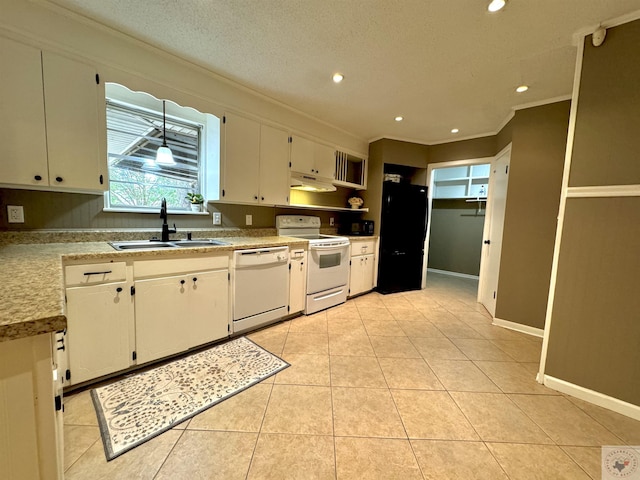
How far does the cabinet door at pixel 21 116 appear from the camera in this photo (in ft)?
4.89

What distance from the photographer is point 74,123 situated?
5.63ft

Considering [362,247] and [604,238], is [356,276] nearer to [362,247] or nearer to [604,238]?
[362,247]

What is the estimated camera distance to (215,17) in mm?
1661

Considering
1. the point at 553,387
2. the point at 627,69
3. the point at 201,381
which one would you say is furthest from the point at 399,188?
the point at 201,381

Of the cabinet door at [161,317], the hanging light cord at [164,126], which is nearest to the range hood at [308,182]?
the hanging light cord at [164,126]

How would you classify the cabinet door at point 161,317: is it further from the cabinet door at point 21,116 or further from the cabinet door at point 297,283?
the cabinet door at point 297,283

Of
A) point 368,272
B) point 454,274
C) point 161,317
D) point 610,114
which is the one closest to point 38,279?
point 161,317

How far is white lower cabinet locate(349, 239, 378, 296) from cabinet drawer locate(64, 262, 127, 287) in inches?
103

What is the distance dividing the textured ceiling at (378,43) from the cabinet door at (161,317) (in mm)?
1840

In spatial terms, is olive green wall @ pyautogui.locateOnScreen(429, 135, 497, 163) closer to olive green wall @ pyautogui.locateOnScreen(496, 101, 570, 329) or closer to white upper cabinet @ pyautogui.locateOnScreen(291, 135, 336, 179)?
olive green wall @ pyautogui.locateOnScreen(496, 101, 570, 329)

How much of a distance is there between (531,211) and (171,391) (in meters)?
3.70

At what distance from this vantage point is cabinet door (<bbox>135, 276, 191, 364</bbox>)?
1778 millimetres

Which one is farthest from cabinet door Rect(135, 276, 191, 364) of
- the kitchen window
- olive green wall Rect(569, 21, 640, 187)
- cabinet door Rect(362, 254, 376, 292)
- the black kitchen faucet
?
olive green wall Rect(569, 21, 640, 187)

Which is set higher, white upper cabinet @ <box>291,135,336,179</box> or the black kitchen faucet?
white upper cabinet @ <box>291,135,336,179</box>
